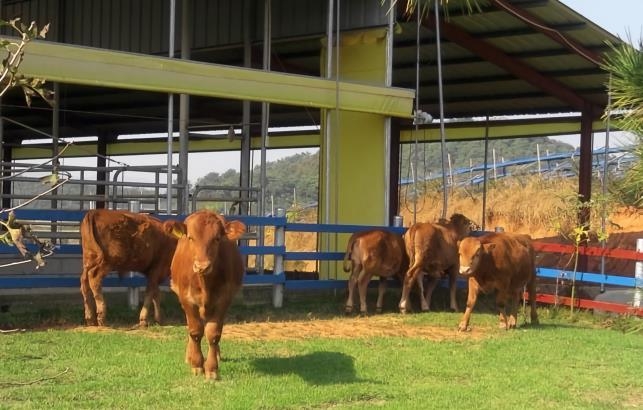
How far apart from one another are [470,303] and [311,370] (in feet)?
13.3

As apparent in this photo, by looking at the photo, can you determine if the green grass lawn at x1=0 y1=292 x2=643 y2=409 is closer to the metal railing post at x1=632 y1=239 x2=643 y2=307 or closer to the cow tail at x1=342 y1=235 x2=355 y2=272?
the metal railing post at x1=632 y1=239 x2=643 y2=307

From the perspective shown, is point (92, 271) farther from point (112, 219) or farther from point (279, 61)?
point (279, 61)

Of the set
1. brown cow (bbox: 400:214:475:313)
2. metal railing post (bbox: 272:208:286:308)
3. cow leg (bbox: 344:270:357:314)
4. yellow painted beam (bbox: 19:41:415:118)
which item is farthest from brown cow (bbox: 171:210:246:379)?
brown cow (bbox: 400:214:475:313)

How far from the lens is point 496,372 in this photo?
8.62 metres

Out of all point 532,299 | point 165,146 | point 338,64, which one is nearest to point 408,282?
point 532,299

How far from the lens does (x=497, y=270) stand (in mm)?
11812

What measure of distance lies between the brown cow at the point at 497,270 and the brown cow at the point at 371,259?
6.40ft

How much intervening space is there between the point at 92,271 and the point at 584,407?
231 inches

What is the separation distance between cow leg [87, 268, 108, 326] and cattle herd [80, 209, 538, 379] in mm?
12

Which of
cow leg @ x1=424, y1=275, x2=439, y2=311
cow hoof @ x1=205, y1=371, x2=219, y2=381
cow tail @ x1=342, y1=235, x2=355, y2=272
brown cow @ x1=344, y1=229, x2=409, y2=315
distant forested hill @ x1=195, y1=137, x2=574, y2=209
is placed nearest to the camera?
cow hoof @ x1=205, y1=371, x2=219, y2=381

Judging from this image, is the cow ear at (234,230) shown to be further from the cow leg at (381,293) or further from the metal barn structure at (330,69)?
the cow leg at (381,293)

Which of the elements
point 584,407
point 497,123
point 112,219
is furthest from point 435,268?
point 497,123

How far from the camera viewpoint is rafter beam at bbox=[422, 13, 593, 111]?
59.1 feet

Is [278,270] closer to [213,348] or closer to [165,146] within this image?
[213,348]
